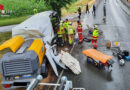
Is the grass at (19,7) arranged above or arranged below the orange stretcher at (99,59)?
above

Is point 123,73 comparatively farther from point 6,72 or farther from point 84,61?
point 6,72

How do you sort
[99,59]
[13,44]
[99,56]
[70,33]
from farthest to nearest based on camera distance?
[70,33] < [99,56] < [99,59] < [13,44]

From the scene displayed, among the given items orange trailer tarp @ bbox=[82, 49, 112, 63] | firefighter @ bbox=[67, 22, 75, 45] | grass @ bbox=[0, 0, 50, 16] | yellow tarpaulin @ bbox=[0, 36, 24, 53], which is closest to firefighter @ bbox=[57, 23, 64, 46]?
firefighter @ bbox=[67, 22, 75, 45]

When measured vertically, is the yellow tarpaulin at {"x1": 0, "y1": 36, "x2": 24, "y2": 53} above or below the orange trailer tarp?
above

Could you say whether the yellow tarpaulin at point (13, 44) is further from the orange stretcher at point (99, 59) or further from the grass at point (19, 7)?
the grass at point (19, 7)

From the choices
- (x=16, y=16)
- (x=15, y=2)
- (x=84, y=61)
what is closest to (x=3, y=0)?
(x=15, y=2)

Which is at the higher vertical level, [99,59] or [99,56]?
[99,56]

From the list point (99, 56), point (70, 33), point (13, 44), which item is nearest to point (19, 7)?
point (70, 33)

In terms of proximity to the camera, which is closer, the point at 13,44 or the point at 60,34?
the point at 13,44

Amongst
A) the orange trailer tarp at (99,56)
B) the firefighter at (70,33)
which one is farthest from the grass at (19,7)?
the orange trailer tarp at (99,56)

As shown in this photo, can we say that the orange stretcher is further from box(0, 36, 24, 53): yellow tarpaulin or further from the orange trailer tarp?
box(0, 36, 24, 53): yellow tarpaulin

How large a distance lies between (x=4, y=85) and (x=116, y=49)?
794 cm

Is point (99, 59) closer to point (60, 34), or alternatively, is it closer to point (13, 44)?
point (60, 34)

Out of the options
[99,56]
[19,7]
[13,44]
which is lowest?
[99,56]
